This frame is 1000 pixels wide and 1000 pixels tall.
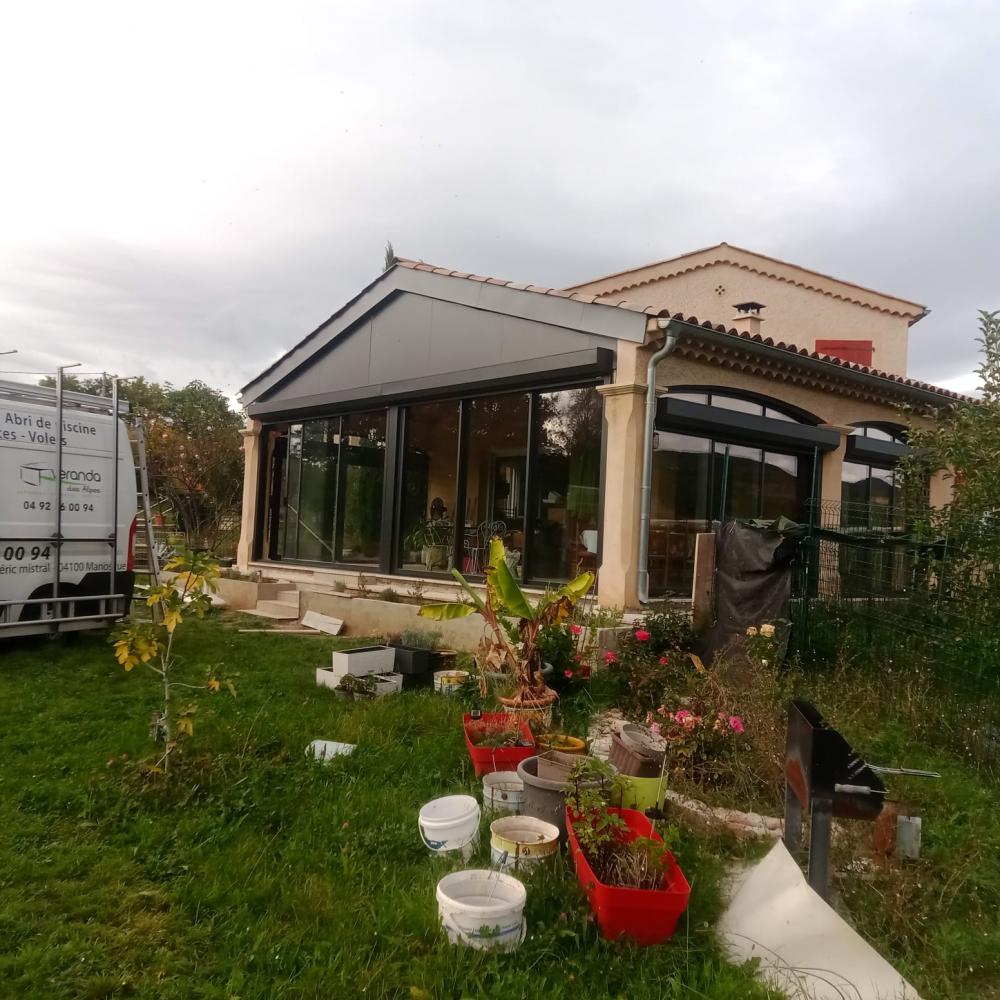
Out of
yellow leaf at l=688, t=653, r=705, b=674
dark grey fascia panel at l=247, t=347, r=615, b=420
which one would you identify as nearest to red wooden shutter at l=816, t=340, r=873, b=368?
dark grey fascia panel at l=247, t=347, r=615, b=420

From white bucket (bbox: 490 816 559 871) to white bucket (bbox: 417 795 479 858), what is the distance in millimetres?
135

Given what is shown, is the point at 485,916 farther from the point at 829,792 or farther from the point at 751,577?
the point at 751,577

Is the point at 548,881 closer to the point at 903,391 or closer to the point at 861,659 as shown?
the point at 861,659

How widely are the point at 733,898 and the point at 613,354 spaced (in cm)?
647

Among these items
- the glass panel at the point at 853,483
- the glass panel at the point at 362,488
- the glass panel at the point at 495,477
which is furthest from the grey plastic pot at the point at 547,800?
the glass panel at the point at 853,483

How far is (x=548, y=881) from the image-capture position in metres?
3.29

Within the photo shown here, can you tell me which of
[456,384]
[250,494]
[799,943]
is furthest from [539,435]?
[799,943]

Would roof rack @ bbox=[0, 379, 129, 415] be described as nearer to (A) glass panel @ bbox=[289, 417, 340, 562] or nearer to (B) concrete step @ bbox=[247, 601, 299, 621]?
Result: (B) concrete step @ bbox=[247, 601, 299, 621]

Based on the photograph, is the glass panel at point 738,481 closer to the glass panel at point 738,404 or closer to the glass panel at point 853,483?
the glass panel at point 738,404

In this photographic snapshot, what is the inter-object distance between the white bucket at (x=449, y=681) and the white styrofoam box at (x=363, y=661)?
1.67ft

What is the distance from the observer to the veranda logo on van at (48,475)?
304 inches

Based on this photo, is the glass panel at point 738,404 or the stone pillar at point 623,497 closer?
the stone pillar at point 623,497

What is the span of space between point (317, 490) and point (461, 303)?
471cm

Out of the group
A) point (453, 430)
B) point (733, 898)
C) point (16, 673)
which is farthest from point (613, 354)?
point (16, 673)
